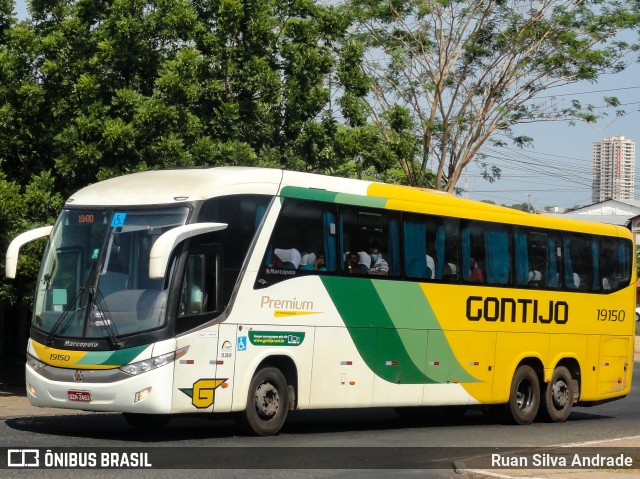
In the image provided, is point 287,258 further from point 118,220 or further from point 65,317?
point 65,317

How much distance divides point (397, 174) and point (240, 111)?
15.9m

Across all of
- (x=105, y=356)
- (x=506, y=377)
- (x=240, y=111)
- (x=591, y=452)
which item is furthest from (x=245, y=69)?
(x=591, y=452)

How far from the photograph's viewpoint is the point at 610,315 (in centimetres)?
2214

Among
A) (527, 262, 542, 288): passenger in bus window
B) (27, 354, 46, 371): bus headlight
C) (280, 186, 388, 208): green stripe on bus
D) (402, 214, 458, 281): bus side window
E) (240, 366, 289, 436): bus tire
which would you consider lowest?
(240, 366, 289, 436): bus tire

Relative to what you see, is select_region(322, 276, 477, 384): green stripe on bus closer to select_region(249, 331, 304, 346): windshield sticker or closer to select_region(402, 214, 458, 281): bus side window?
select_region(402, 214, 458, 281): bus side window

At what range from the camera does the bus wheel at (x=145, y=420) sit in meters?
Result: 15.7

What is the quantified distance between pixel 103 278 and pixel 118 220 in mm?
784

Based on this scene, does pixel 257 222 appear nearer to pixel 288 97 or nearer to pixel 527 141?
pixel 288 97

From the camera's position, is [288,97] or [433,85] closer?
[288,97]

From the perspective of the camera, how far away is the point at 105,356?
45.4ft

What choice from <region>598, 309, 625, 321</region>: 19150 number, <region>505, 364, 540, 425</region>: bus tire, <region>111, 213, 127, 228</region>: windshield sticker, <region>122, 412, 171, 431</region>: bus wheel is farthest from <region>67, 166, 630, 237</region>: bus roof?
<region>598, 309, 625, 321</region>: 19150 number

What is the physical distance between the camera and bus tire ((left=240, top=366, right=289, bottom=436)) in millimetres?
14898

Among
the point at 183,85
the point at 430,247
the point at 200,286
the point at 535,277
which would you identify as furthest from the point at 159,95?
the point at 200,286

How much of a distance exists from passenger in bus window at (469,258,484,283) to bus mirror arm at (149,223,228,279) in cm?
580
